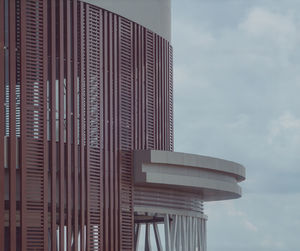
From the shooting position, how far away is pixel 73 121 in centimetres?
3934

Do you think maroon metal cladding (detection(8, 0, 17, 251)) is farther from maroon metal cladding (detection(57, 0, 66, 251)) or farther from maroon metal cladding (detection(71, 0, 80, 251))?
maroon metal cladding (detection(71, 0, 80, 251))

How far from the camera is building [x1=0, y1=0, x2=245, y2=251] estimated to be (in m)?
36.8

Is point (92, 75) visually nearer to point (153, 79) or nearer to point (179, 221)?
point (153, 79)

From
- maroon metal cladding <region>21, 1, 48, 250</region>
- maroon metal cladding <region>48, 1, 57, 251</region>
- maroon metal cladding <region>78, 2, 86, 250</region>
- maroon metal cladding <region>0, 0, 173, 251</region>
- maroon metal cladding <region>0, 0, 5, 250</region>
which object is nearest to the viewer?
maroon metal cladding <region>0, 0, 5, 250</region>

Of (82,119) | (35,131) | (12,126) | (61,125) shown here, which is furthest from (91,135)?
(12,126)

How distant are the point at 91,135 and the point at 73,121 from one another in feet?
4.00

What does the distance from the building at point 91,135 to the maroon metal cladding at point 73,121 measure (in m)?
0.04

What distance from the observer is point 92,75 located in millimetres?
40625

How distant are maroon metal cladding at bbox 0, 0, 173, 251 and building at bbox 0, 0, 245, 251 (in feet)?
0.15

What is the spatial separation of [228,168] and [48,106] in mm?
10243

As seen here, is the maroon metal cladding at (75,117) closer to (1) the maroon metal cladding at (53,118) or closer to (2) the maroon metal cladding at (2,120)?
(1) the maroon metal cladding at (53,118)

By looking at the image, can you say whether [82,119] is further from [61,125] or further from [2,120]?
[2,120]

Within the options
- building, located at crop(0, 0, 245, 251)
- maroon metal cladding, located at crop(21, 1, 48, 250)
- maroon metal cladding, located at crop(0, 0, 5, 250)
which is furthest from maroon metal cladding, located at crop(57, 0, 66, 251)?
maroon metal cladding, located at crop(0, 0, 5, 250)

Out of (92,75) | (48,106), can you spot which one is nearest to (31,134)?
(48,106)
